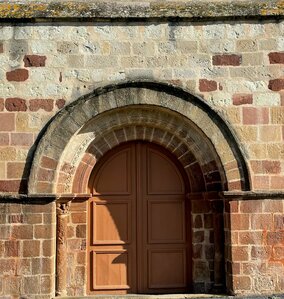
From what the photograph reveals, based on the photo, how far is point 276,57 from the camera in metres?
5.97

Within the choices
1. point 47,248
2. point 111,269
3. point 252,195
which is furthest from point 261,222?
point 47,248

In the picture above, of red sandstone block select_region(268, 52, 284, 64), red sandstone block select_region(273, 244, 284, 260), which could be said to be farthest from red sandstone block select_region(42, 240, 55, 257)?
red sandstone block select_region(268, 52, 284, 64)

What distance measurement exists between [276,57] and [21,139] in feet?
11.3

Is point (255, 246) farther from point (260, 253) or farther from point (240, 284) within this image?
point (240, 284)

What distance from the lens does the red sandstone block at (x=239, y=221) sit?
5660mm

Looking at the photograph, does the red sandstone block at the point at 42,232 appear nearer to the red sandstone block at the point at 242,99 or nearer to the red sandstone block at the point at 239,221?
the red sandstone block at the point at 239,221

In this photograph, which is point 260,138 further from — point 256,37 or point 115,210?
point 115,210

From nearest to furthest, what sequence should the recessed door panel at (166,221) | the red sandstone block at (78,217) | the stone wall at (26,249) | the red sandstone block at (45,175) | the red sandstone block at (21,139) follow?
the stone wall at (26,249) → the red sandstone block at (45,175) → the red sandstone block at (21,139) → the red sandstone block at (78,217) → the recessed door panel at (166,221)

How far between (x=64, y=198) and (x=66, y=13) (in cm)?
237

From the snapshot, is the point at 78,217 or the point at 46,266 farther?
the point at 78,217

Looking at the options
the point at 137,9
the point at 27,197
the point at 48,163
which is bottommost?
the point at 27,197

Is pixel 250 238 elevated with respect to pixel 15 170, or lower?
lower

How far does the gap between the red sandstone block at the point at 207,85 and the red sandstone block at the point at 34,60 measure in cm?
204

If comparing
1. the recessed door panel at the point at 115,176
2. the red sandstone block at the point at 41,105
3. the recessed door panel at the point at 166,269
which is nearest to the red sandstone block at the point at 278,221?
the recessed door panel at the point at 166,269
